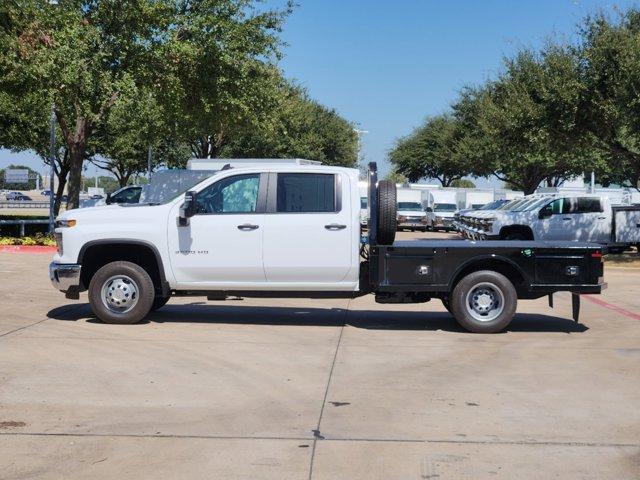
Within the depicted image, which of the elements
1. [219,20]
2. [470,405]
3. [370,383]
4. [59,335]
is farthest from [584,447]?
[219,20]

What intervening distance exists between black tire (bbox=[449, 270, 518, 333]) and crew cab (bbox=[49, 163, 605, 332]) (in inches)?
0.5

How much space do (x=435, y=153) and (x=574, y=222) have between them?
37456mm

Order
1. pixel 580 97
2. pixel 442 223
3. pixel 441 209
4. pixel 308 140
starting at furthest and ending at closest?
pixel 308 140 → pixel 441 209 → pixel 442 223 → pixel 580 97

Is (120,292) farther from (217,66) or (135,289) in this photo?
(217,66)

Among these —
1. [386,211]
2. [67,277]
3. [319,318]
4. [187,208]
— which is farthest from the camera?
[319,318]

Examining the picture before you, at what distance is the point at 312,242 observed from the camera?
10320mm

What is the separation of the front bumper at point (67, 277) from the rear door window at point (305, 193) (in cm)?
261

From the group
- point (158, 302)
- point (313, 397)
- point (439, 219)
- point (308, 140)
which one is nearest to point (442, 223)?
point (439, 219)

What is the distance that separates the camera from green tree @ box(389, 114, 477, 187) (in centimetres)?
5425

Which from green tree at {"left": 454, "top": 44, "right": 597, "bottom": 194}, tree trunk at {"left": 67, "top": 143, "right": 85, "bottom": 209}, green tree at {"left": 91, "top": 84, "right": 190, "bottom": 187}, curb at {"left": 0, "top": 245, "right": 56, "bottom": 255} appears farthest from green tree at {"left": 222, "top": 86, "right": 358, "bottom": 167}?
curb at {"left": 0, "top": 245, "right": 56, "bottom": 255}

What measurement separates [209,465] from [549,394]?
339cm

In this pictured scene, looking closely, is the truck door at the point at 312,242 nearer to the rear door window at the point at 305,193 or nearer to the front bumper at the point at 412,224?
the rear door window at the point at 305,193

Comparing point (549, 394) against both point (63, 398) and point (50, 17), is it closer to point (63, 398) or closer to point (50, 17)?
point (63, 398)

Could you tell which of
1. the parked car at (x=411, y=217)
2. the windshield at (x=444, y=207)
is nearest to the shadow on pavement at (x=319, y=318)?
the parked car at (x=411, y=217)
